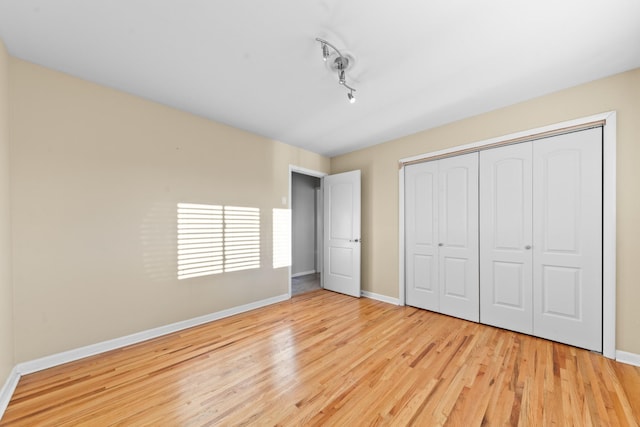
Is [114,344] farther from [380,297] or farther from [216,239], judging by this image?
[380,297]

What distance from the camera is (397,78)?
2.32 m

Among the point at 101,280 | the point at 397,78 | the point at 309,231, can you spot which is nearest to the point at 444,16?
the point at 397,78

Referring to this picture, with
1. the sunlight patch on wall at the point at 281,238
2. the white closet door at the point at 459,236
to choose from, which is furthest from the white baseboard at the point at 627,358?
the sunlight patch on wall at the point at 281,238

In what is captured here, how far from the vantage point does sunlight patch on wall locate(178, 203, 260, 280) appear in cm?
299

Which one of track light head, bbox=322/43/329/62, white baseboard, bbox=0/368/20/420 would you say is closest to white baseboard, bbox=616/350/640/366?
track light head, bbox=322/43/329/62

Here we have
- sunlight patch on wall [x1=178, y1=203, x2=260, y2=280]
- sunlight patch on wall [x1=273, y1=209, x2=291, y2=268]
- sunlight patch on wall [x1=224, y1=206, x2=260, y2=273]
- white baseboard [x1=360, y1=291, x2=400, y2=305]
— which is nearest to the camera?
sunlight patch on wall [x1=178, y1=203, x2=260, y2=280]

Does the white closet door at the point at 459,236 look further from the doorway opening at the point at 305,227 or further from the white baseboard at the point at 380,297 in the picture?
the doorway opening at the point at 305,227

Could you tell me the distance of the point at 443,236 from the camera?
3391mm

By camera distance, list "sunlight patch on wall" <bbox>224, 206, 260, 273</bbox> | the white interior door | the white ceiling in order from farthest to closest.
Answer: the white interior door
"sunlight patch on wall" <bbox>224, 206, 260, 273</bbox>
the white ceiling

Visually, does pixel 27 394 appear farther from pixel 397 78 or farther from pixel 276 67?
pixel 397 78

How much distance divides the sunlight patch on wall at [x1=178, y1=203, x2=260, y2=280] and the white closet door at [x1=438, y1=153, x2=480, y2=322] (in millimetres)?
2559

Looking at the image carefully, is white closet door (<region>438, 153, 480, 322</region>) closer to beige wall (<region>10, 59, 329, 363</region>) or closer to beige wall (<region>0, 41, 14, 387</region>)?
beige wall (<region>10, 59, 329, 363</region>)

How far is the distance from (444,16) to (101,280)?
3.50 m

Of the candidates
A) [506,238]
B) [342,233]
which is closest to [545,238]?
[506,238]
